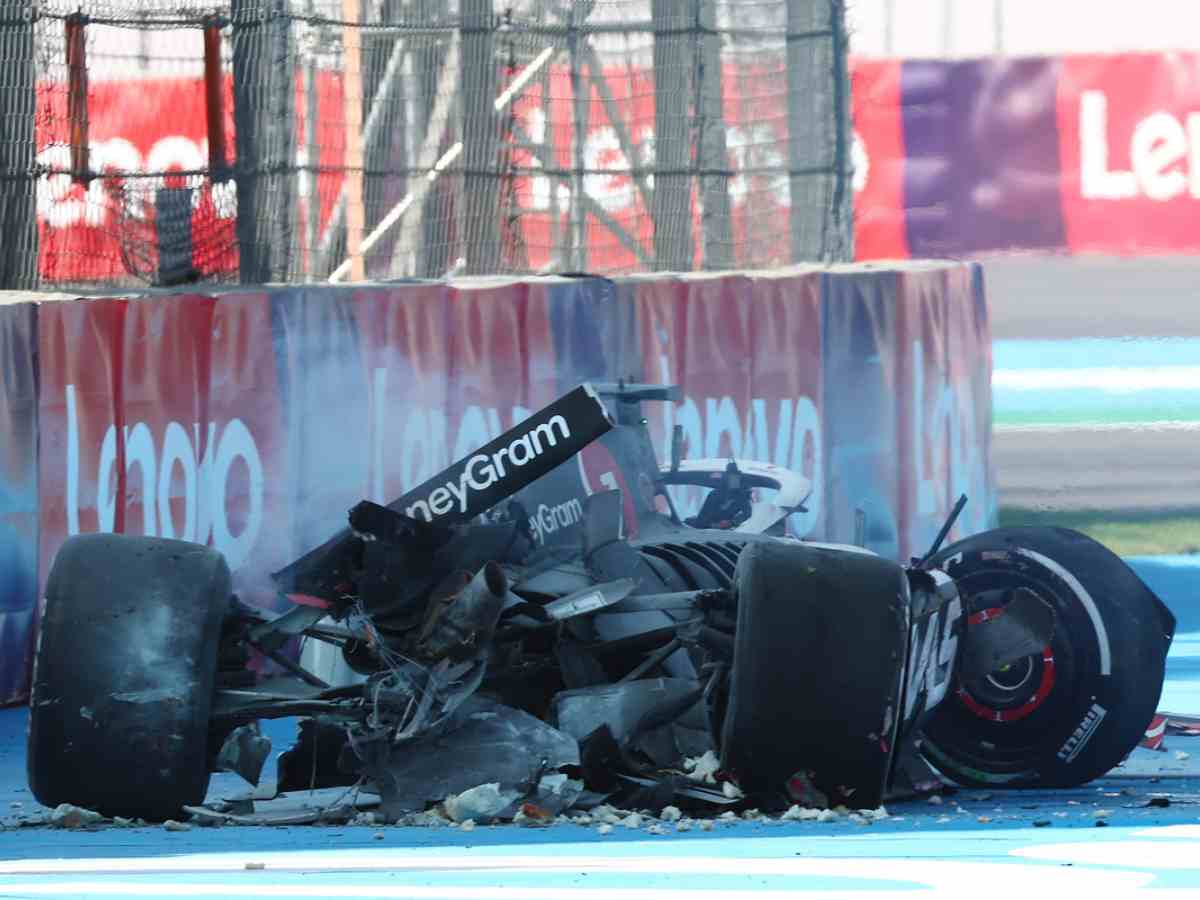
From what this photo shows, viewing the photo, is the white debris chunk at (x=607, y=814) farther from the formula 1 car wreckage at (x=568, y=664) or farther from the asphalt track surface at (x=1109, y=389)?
the asphalt track surface at (x=1109, y=389)

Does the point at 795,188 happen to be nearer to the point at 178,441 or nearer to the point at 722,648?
the point at 178,441

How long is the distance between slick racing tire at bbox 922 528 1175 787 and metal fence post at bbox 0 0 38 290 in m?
5.64

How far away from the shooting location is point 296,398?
10859 mm

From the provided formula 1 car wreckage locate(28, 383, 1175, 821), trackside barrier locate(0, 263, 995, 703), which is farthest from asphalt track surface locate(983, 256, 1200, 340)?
formula 1 car wreckage locate(28, 383, 1175, 821)

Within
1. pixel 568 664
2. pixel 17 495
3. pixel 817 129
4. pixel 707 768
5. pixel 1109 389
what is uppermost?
pixel 817 129

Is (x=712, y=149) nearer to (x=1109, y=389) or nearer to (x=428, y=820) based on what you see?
(x=428, y=820)

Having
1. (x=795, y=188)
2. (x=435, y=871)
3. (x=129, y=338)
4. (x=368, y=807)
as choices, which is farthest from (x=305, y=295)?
(x=435, y=871)

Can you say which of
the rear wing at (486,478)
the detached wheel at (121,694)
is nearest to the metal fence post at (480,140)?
the rear wing at (486,478)

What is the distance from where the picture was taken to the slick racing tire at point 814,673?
6.43 metres

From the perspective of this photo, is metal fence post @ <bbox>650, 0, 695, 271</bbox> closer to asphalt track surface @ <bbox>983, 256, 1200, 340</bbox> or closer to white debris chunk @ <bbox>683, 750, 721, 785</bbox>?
white debris chunk @ <bbox>683, 750, 721, 785</bbox>

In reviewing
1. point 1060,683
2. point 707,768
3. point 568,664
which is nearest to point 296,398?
point 568,664

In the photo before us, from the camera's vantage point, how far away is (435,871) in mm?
5441

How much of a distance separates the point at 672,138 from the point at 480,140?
0.95 m

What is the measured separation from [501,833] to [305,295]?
5002mm
